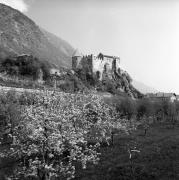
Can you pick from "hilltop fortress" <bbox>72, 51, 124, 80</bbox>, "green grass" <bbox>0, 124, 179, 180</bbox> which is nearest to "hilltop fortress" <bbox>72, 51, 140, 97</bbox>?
"hilltop fortress" <bbox>72, 51, 124, 80</bbox>

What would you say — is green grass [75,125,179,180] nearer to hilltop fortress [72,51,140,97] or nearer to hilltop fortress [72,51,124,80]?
hilltop fortress [72,51,140,97]

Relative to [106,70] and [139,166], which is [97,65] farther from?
[139,166]

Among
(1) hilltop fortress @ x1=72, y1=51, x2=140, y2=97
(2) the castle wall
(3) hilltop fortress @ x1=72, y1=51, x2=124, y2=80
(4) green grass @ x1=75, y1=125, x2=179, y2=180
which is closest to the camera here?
(4) green grass @ x1=75, y1=125, x2=179, y2=180

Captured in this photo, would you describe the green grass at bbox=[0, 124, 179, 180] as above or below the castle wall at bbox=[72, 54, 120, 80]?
below

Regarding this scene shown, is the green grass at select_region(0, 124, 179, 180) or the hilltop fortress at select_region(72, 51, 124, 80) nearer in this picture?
the green grass at select_region(0, 124, 179, 180)

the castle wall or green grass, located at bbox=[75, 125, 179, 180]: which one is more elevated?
the castle wall

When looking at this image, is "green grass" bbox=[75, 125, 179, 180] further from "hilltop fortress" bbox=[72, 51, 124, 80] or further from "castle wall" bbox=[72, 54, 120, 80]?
"castle wall" bbox=[72, 54, 120, 80]

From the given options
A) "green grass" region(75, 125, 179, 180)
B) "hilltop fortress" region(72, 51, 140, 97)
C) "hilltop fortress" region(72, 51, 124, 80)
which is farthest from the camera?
"hilltop fortress" region(72, 51, 124, 80)

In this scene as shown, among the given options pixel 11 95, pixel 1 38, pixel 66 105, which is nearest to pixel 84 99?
pixel 66 105

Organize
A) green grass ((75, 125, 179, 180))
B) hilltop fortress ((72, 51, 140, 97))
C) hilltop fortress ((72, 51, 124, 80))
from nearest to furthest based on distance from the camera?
1. green grass ((75, 125, 179, 180))
2. hilltop fortress ((72, 51, 140, 97))
3. hilltop fortress ((72, 51, 124, 80))

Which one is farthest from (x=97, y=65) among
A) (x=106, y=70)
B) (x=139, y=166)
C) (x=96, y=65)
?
(x=139, y=166)

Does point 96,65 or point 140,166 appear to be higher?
point 96,65

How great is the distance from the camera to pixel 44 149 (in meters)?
15.1

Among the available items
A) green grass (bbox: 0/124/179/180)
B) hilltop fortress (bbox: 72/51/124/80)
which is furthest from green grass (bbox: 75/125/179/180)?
hilltop fortress (bbox: 72/51/124/80)
